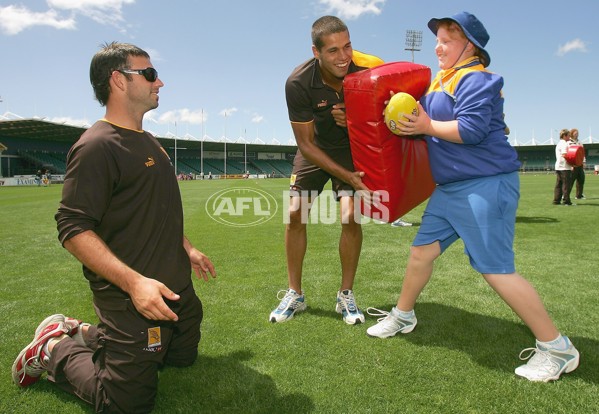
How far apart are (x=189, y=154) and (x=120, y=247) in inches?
3218

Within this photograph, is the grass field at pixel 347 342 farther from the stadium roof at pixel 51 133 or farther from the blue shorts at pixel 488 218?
the stadium roof at pixel 51 133

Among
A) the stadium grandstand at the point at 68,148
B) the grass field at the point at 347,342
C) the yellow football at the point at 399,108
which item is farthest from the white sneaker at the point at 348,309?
the stadium grandstand at the point at 68,148

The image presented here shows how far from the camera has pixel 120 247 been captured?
238cm

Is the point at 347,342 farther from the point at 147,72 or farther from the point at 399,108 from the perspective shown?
the point at 147,72

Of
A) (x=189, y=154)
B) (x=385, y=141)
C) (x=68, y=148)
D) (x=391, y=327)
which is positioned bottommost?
(x=189, y=154)

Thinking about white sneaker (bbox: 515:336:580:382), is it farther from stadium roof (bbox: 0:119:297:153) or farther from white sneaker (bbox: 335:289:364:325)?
stadium roof (bbox: 0:119:297:153)

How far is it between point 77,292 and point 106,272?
2.77m

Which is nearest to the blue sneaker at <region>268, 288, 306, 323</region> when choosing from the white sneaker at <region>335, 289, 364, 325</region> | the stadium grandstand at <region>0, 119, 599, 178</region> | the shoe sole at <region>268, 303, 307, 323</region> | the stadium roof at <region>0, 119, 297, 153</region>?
the shoe sole at <region>268, 303, 307, 323</region>

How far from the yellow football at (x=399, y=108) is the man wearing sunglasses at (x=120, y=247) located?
1363 mm

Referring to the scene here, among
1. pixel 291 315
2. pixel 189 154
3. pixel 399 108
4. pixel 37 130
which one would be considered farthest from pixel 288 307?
pixel 189 154

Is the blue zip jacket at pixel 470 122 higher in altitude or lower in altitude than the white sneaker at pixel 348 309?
higher

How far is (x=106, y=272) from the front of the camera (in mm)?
2064

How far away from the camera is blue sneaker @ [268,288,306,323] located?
3.53 m

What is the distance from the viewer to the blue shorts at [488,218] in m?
2.58
